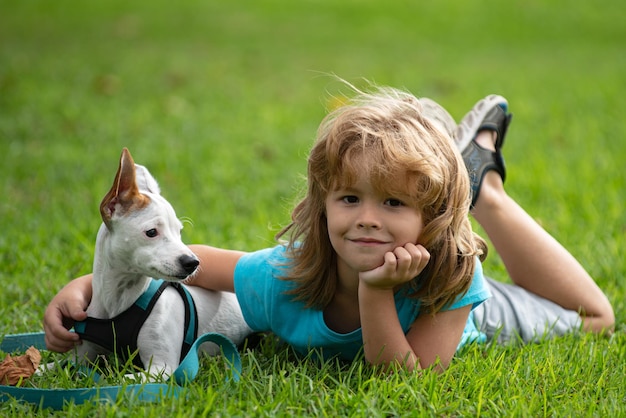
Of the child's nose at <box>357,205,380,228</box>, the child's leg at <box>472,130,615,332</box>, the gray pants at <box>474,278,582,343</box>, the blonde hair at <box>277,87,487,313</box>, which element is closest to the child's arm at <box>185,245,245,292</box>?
the blonde hair at <box>277,87,487,313</box>

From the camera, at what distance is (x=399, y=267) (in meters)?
2.61

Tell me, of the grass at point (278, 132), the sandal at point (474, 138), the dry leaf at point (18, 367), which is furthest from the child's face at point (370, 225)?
the dry leaf at point (18, 367)

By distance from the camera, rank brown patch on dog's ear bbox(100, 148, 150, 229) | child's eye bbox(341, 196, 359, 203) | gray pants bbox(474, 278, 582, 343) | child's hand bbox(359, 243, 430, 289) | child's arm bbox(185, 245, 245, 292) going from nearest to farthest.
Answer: brown patch on dog's ear bbox(100, 148, 150, 229) → child's hand bbox(359, 243, 430, 289) → child's eye bbox(341, 196, 359, 203) → child's arm bbox(185, 245, 245, 292) → gray pants bbox(474, 278, 582, 343)

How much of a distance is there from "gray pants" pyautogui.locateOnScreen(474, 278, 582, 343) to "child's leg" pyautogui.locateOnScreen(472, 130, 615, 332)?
0.06 metres

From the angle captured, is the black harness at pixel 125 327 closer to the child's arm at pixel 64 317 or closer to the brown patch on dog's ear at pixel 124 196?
the child's arm at pixel 64 317

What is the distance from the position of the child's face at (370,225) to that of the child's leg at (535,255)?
1114mm

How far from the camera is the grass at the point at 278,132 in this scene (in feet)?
9.05

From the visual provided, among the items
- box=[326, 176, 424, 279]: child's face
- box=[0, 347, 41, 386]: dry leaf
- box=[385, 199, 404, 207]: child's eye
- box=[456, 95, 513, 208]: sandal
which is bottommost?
box=[0, 347, 41, 386]: dry leaf

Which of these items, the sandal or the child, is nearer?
the child

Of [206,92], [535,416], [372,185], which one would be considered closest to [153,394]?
[372,185]

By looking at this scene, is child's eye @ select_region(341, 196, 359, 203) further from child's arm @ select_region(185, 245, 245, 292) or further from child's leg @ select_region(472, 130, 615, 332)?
child's leg @ select_region(472, 130, 615, 332)

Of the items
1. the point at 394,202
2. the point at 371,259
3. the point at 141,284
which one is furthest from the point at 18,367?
the point at 394,202

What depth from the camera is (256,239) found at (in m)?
4.64

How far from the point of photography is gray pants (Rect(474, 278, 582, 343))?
349cm
